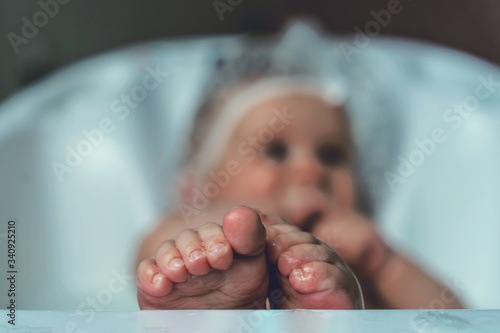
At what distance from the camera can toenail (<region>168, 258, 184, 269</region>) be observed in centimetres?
28

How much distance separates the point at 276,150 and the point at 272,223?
1.21ft

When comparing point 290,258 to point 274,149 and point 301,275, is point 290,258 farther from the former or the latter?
point 274,149

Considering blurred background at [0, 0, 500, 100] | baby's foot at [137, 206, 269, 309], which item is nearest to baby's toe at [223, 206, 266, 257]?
baby's foot at [137, 206, 269, 309]

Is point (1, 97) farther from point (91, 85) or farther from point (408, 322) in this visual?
point (408, 322)

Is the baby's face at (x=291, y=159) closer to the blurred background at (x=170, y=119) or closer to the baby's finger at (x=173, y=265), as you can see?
the blurred background at (x=170, y=119)

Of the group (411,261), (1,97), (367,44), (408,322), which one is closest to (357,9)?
(367,44)

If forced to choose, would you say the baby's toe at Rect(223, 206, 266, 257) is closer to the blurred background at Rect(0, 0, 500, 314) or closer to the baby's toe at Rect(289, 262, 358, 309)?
the baby's toe at Rect(289, 262, 358, 309)

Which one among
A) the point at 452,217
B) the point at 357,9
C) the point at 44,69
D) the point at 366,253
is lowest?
the point at 452,217

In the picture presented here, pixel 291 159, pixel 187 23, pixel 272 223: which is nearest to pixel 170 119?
pixel 187 23

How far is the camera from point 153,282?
286mm

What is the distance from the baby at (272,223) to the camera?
29 centimetres

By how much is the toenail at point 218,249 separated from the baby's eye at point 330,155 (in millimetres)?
415

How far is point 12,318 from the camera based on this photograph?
207 mm

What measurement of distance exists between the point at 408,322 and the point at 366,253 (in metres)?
0.37
